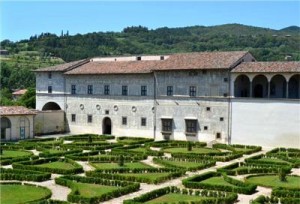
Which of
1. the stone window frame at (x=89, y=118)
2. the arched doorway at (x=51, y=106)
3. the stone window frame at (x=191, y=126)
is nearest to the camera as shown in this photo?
the stone window frame at (x=191, y=126)

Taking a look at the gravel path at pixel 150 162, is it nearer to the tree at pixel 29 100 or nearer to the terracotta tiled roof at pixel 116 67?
the terracotta tiled roof at pixel 116 67

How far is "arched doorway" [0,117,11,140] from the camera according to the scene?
46.1m

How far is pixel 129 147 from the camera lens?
4159cm

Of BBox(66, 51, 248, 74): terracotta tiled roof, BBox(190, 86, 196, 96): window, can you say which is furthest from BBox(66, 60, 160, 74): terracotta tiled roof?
BBox(190, 86, 196, 96): window

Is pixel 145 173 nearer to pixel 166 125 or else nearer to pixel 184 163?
pixel 184 163

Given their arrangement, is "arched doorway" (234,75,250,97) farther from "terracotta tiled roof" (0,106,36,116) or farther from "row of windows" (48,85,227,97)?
"terracotta tiled roof" (0,106,36,116)

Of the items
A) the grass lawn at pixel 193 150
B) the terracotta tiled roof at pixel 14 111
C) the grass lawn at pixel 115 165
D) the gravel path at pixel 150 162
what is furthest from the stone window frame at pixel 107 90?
the grass lawn at pixel 115 165

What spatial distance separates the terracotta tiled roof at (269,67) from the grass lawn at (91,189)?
22396mm

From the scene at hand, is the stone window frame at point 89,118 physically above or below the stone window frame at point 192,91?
below

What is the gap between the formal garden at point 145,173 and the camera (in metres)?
23.3

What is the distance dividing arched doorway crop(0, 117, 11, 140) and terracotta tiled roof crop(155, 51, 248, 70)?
50.9 ft

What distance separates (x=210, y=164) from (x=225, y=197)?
35.3ft

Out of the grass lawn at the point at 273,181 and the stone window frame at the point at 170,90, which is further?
the stone window frame at the point at 170,90

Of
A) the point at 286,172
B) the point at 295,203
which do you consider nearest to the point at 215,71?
the point at 286,172
